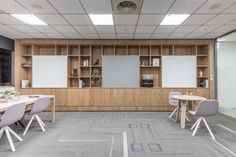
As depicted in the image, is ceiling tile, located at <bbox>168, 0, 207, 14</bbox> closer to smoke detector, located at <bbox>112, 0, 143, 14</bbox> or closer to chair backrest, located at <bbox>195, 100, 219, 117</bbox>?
smoke detector, located at <bbox>112, 0, 143, 14</bbox>

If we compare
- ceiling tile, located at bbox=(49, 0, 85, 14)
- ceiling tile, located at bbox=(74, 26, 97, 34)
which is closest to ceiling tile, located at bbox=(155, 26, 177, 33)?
ceiling tile, located at bbox=(74, 26, 97, 34)

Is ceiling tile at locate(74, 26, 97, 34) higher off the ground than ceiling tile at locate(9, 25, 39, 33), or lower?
lower

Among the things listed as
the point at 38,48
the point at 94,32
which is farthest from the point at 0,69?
the point at 94,32

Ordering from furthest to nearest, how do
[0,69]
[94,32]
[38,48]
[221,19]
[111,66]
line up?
[38,48], [111,66], [0,69], [94,32], [221,19]

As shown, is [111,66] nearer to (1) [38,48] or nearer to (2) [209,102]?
(1) [38,48]

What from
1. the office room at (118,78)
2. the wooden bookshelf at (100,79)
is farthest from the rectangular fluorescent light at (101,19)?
the wooden bookshelf at (100,79)

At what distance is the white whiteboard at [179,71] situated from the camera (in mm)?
7180

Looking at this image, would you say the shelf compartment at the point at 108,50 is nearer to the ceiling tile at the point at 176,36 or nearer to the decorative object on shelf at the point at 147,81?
the decorative object on shelf at the point at 147,81

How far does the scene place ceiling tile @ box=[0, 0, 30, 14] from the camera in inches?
147

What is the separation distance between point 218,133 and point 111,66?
419 cm

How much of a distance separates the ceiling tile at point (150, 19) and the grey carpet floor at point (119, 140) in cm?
273

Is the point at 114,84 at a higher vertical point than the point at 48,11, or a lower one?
lower

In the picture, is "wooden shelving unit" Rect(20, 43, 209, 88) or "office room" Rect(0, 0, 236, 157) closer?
"office room" Rect(0, 0, 236, 157)

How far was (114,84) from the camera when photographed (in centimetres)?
719
